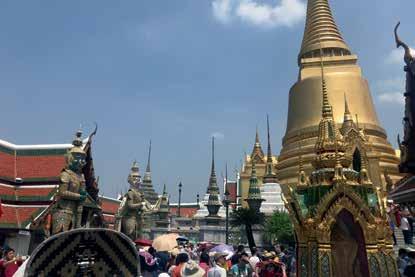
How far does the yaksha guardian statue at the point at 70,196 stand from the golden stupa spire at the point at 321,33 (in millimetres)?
26585

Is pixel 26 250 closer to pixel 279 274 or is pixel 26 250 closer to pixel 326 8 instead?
pixel 279 274

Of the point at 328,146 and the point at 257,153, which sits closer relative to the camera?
the point at 328,146

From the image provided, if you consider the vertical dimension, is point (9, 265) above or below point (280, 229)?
below

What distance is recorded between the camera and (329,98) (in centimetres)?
2933

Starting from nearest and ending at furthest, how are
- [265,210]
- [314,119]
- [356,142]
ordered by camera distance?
[356,142], [314,119], [265,210]

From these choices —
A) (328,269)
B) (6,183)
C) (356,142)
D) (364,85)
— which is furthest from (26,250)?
(364,85)

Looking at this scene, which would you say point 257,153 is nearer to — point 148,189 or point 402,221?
point 148,189

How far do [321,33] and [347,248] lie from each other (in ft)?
94.0

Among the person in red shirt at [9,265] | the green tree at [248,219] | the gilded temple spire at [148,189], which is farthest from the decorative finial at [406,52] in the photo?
the gilded temple spire at [148,189]

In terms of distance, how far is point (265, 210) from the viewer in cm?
3031

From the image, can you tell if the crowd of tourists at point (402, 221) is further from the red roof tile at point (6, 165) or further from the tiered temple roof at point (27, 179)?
the red roof tile at point (6, 165)

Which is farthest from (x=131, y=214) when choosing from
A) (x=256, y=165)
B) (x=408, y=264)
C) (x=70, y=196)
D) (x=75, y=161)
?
(x=256, y=165)

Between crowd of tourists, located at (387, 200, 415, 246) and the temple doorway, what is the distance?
846 cm

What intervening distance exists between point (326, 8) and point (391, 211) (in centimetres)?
2397
